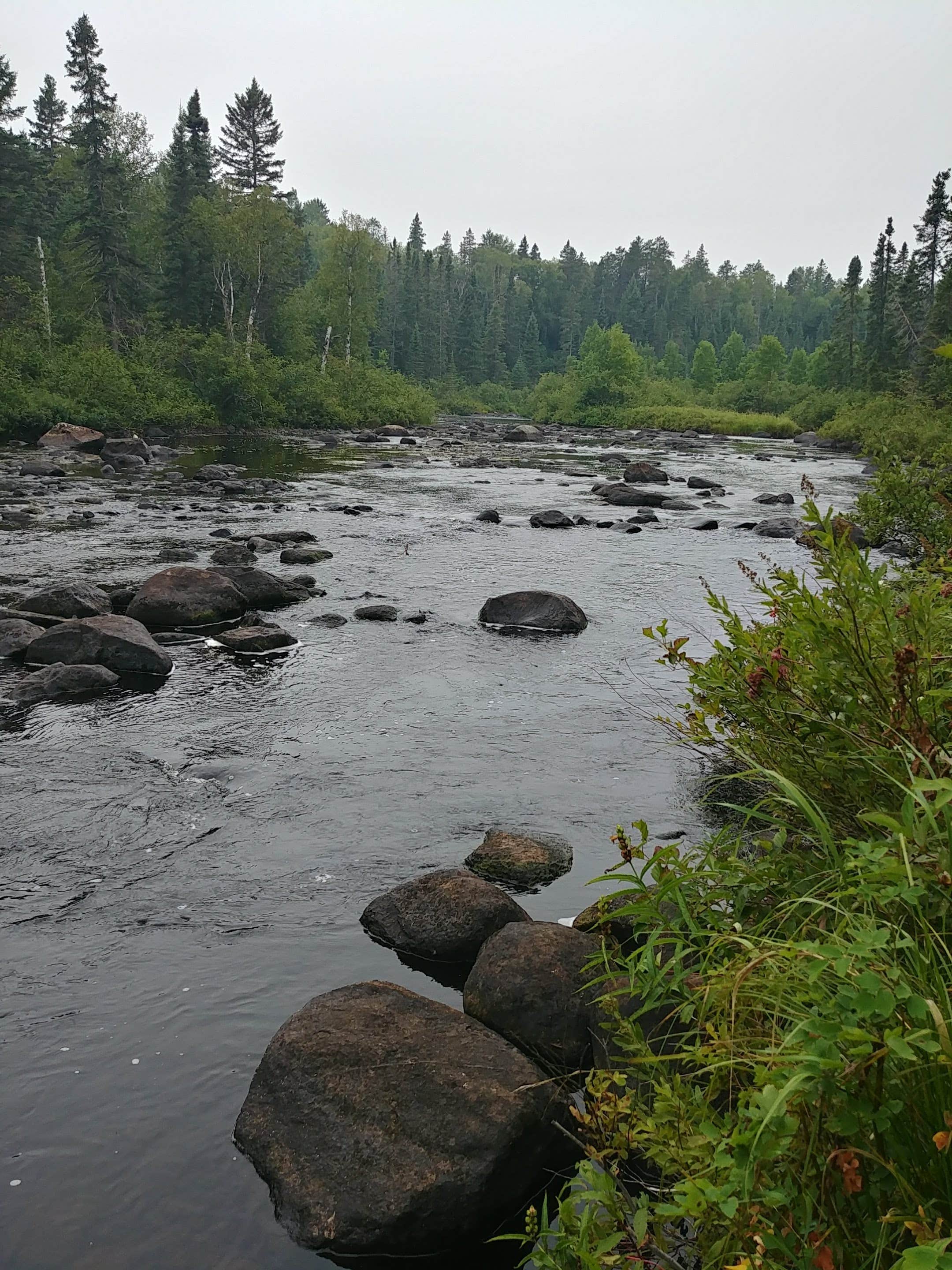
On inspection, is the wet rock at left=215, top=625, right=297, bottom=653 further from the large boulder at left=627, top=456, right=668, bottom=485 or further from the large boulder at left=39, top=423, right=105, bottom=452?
the large boulder at left=39, top=423, right=105, bottom=452

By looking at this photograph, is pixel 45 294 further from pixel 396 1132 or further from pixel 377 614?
pixel 396 1132

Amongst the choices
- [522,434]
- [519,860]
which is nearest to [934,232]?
[522,434]

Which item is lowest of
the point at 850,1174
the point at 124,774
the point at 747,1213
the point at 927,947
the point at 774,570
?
the point at 124,774

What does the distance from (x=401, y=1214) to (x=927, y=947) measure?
99.5 inches

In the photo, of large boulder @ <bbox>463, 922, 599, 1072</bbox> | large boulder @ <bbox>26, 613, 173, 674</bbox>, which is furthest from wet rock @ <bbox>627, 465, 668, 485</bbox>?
large boulder @ <bbox>463, 922, 599, 1072</bbox>

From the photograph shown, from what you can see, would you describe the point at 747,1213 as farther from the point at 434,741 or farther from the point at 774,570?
the point at 434,741

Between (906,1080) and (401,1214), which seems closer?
(906,1080)

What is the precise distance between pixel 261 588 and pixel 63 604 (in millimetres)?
2878

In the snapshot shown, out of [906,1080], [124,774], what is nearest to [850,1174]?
[906,1080]

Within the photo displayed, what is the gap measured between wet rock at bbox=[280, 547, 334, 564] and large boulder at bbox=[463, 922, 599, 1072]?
1340 centimetres

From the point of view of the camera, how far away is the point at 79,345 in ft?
170

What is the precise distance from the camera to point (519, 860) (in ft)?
23.0

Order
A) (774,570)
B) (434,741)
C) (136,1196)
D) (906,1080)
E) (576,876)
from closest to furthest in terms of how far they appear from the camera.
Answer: (906,1080)
(136,1196)
(774,570)
(576,876)
(434,741)

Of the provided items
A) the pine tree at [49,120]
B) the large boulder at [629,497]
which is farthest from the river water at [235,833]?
the pine tree at [49,120]
